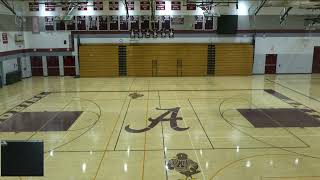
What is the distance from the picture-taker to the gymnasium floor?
9.41 meters

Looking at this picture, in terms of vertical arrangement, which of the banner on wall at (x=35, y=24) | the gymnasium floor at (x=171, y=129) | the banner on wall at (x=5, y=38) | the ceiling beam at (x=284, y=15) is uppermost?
the ceiling beam at (x=284, y=15)

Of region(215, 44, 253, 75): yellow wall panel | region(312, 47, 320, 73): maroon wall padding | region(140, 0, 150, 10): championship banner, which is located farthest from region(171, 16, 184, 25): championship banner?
region(312, 47, 320, 73): maroon wall padding

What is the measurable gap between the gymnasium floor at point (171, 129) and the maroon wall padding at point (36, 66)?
5665 mm

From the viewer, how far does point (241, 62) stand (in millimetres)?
28266

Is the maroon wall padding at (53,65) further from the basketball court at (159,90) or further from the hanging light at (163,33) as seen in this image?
the hanging light at (163,33)

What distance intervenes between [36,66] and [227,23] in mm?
17719

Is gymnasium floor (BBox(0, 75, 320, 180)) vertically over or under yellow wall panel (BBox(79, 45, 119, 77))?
under

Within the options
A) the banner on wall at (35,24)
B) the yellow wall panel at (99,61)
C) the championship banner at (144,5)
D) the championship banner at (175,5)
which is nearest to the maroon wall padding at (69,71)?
the yellow wall panel at (99,61)

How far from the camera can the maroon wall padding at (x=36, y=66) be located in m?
28.2

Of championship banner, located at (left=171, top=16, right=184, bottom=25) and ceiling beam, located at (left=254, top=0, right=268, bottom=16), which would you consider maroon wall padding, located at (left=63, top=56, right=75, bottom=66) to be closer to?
championship banner, located at (left=171, top=16, right=184, bottom=25)

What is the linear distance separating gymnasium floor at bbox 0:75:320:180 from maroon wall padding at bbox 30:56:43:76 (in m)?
5.67

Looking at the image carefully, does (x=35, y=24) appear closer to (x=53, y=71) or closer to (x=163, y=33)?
(x=53, y=71)

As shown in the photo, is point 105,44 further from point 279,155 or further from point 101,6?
point 279,155

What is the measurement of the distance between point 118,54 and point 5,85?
31.3 ft
